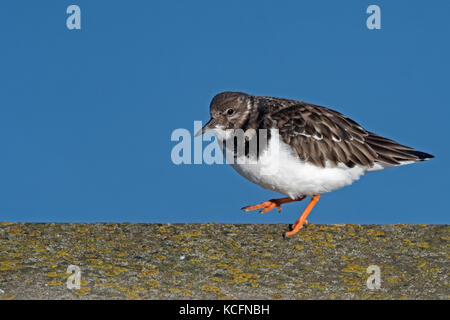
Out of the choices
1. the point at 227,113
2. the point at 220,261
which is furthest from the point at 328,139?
the point at 220,261

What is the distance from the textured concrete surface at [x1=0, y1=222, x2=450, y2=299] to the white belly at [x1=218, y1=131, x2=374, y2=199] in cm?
77

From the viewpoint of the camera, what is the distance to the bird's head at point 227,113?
9.05 m

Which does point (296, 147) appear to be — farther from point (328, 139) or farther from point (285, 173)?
point (328, 139)

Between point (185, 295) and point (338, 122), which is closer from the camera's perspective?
Result: point (185, 295)

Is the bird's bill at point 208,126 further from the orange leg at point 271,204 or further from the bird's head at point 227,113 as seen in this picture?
the orange leg at point 271,204

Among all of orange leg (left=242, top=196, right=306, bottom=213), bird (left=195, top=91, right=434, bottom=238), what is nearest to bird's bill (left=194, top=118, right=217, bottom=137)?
bird (left=195, top=91, right=434, bottom=238)

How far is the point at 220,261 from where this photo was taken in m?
6.86

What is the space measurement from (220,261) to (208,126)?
274 cm

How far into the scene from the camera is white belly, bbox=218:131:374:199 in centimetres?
839

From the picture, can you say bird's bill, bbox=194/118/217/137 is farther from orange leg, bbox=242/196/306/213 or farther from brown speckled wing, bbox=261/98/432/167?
orange leg, bbox=242/196/306/213
